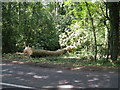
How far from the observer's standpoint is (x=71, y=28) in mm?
15398

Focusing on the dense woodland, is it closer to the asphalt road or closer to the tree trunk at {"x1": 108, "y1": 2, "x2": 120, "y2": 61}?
the tree trunk at {"x1": 108, "y1": 2, "x2": 120, "y2": 61}

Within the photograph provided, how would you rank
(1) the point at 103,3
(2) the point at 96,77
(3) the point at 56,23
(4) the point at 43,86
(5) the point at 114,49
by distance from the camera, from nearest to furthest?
(4) the point at 43,86 < (2) the point at 96,77 < (5) the point at 114,49 < (1) the point at 103,3 < (3) the point at 56,23

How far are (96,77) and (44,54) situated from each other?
9265mm

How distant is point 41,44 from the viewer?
2100 centimetres

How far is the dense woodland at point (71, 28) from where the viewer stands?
12.3m

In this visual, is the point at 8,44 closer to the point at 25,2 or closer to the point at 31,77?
the point at 25,2

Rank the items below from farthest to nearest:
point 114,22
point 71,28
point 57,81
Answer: point 71,28, point 114,22, point 57,81

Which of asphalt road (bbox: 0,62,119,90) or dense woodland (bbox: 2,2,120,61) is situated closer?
asphalt road (bbox: 0,62,119,90)

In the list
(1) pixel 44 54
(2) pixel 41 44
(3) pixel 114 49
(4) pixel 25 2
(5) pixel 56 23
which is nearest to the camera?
(3) pixel 114 49

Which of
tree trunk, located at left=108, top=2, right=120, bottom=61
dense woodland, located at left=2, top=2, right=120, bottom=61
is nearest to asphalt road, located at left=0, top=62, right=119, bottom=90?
tree trunk, located at left=108, top=2, right=120, bottom=61

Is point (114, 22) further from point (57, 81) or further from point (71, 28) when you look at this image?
point (57, 81)

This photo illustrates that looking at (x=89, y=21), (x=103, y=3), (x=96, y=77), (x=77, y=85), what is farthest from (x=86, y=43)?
(x=77, y=85)

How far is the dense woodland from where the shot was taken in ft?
40.4

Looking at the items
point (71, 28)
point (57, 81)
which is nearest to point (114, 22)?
point (71, 28)
